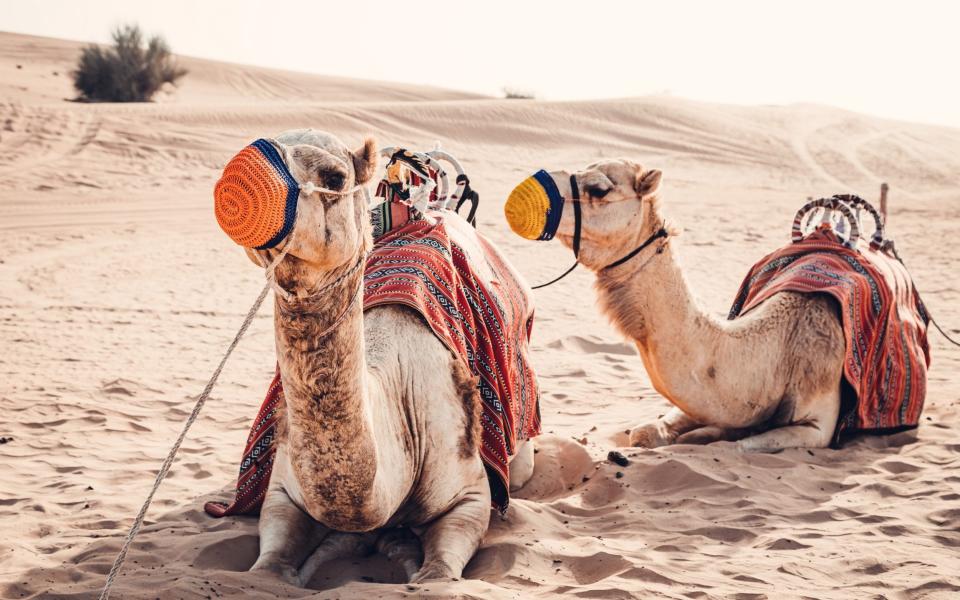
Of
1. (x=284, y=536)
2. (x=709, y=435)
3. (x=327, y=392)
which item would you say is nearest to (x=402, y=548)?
(x=284, y=536)

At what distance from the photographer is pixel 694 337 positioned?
5.20 metres

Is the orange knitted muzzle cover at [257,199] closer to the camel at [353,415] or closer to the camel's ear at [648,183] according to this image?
the camel at [353,415]

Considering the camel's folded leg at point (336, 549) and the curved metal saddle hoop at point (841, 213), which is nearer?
the camel's folded leg at point (336, 549)

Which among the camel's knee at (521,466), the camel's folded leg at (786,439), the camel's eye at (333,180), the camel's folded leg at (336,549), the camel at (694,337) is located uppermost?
the camel's eye at (333,180)

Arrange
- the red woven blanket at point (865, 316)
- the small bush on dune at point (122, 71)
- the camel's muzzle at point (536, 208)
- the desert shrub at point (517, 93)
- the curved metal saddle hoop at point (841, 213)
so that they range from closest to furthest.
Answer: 1. the camel's muzzle at point (536, 208)
2. the red woven blanket at point (865, 316)
3. the curved metal saddle hoop at point (841, 213)
4. the small bush on dune at point (122, 71)
5. the desert shrub at point (517, 93)

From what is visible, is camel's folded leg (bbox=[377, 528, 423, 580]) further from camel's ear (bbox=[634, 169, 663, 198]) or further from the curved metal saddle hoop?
the curved metal saddle hoop

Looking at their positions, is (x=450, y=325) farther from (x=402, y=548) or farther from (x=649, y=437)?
(x=649, y=437)

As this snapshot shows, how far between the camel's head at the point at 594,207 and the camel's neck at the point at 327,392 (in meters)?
1.76

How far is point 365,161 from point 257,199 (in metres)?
0.48

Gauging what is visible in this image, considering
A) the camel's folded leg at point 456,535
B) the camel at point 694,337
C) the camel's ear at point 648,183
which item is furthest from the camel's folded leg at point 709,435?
the camel's folded leg at point 456,535

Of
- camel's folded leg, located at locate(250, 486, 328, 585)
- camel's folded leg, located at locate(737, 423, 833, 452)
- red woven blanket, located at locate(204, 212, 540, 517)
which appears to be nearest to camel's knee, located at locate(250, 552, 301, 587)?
camel's folded leg, located at locate(250, 486, 328, 585)

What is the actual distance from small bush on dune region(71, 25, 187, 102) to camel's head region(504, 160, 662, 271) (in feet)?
80.8

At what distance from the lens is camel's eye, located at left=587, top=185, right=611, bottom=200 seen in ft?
16.3

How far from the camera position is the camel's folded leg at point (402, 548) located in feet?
12.9
